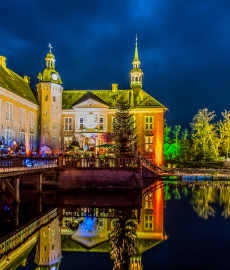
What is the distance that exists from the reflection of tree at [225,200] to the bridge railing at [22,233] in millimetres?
11435

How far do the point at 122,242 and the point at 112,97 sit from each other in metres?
38.4

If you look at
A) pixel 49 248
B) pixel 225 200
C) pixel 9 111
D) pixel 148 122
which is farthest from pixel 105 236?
pixel 148 122

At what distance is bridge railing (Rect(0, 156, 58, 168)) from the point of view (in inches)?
721

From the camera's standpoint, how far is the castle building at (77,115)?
42781 millimetres

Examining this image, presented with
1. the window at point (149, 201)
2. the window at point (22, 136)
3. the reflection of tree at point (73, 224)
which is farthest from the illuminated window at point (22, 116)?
the reflection of tree at point (73, 224)

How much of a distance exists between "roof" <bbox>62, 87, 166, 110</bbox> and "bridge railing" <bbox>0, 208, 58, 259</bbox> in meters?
31.9

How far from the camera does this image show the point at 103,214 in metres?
17.8

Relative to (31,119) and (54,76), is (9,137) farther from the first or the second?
(54,76)

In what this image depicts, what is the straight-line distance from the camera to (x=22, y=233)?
43.7 feet

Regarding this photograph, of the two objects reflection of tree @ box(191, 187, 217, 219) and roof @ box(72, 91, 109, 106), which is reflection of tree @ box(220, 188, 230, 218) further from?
roof @ box(72, 91, 109, 106)

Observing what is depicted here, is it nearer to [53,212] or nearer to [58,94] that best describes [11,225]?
[53,212]

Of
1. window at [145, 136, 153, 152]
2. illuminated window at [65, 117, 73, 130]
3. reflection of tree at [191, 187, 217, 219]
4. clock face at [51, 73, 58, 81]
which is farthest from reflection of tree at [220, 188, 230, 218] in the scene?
clock face at [51, 73, 58, 81]

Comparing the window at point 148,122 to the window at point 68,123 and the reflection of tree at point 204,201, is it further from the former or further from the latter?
the reflection of tree at point 204,201

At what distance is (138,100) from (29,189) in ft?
87.6
